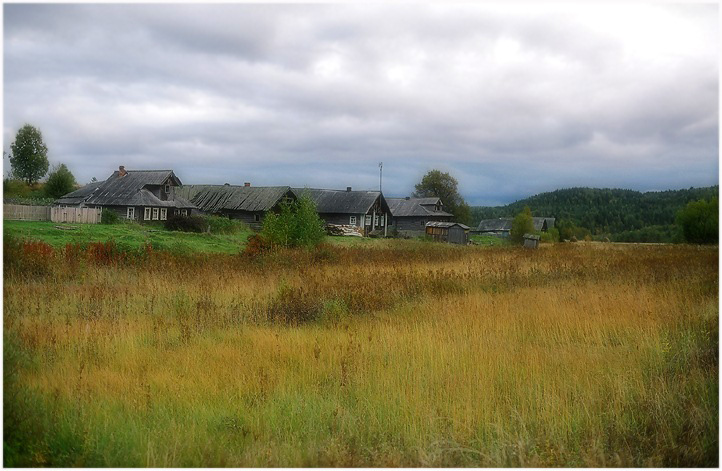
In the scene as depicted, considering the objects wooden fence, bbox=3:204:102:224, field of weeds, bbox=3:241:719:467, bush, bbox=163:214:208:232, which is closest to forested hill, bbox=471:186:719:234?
field of weeds, bbox=3:241:719:467

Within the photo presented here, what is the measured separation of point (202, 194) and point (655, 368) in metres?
32.6

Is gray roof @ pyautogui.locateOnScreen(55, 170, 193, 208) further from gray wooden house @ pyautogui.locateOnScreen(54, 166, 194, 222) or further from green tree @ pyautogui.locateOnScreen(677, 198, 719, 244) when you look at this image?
green tree @ pyautogui.locateOnScreen(677, 198, 719, 244)

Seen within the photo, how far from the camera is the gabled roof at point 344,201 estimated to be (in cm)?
3772

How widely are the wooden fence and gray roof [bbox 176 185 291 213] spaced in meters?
11.9

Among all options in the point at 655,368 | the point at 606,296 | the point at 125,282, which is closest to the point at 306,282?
the point at 125,282

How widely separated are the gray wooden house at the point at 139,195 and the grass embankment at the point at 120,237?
2.11 m

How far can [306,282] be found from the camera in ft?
37.5

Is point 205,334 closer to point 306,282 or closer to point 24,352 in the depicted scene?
point 24,352

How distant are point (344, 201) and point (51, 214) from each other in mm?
24224

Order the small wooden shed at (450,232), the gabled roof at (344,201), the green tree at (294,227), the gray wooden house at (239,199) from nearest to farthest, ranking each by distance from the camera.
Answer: the green tree at (294,227), the gray wooden house at (239,199), the gabled roof at (344,201), the small wooden shed at (450,232)

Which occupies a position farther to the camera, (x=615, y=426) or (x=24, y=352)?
(x=24, y=352)

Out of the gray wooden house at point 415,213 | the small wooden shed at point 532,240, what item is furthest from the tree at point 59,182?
the gray wooden house at point 415,213

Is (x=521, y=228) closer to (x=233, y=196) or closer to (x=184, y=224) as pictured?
(x=233, y=196)

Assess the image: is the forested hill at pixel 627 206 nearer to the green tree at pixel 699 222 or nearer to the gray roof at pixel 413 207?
the green tree at pixel 699 222
